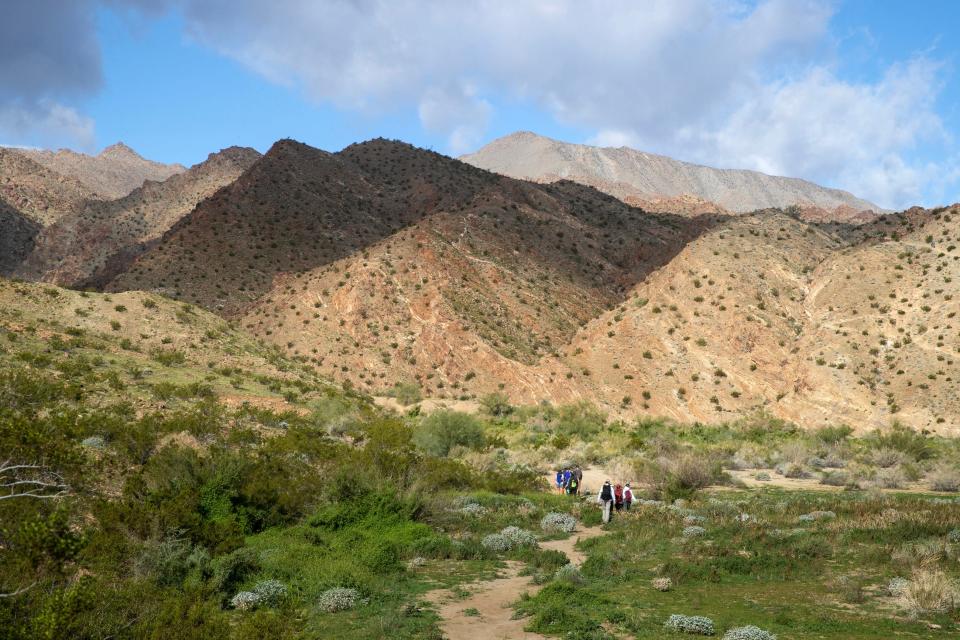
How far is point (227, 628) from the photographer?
8.44 metres

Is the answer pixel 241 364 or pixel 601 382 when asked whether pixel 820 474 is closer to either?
pixel 601 382

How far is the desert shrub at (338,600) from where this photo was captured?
41.9 feet

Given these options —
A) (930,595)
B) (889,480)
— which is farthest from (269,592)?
(889,480)

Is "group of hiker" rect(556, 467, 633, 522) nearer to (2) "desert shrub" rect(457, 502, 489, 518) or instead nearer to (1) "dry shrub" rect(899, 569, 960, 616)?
(2) "desert shrub" rect(457, 502, 489, 518)

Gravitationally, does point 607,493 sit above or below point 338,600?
above

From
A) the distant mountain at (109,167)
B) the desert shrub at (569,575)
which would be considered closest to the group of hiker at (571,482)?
the desert shrub at (569,575)

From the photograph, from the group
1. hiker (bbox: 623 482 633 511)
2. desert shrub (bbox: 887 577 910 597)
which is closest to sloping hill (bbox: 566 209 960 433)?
hiker (bbox: 623 482 633 511)

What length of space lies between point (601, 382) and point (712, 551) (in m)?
34.4

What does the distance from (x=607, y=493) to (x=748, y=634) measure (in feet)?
33.5

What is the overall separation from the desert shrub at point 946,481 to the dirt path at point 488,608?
18203 mm

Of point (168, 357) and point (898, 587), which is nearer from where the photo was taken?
point (898, 587)

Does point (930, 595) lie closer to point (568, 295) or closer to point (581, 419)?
point (581, 419)

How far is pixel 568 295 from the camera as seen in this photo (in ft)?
213

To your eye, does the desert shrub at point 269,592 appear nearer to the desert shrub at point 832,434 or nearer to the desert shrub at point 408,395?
the desert shrub at point 408,395
